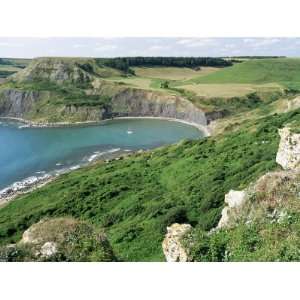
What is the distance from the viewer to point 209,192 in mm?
21828

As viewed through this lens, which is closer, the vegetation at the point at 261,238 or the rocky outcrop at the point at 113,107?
the vegetation at the point at 261,238

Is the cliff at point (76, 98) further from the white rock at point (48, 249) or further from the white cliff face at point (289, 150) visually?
the white rock at point (48, 249)

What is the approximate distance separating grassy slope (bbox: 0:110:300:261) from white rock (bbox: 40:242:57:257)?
5790 mm

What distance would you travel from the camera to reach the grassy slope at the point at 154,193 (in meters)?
17.9

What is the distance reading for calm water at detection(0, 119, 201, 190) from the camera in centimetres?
5881

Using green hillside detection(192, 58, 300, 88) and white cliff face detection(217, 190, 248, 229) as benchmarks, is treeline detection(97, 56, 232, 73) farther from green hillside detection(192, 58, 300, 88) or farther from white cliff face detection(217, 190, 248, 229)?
white cliff face detection(217, 190, 248, 229)

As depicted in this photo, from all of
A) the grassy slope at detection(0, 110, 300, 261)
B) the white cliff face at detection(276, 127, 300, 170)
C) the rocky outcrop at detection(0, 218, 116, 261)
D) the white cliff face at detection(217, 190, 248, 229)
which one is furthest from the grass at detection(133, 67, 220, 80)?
the rocky outcrop at detection(0, 218, 116, 261)

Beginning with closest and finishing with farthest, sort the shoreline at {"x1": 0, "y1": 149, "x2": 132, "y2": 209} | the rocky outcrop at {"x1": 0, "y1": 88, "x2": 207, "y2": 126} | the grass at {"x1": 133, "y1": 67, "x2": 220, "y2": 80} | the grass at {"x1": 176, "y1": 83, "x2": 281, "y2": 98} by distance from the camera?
1. the shoreline at {"x1": 0, "y1": 149, "x2": 132, "y2": 209}
2. the rocky outcrop at {"x1": 0, "y1": 88, "x2": 207, "y2": 126}
3. the grass at {"x1": 176, "y1": 83, "x2": 281, "y2": 98}
4. the grass at {"x1": 133, "y1": 67, "x2": 220, "y2": 80}

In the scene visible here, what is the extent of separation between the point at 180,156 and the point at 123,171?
443cm

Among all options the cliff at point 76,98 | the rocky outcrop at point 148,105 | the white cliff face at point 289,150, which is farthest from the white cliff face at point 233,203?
the rocky outcrop at point 148,105

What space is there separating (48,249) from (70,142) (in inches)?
2678

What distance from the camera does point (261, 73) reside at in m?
120

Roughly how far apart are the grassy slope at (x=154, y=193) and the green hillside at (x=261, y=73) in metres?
78.8

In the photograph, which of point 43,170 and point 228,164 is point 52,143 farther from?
point 228,164
